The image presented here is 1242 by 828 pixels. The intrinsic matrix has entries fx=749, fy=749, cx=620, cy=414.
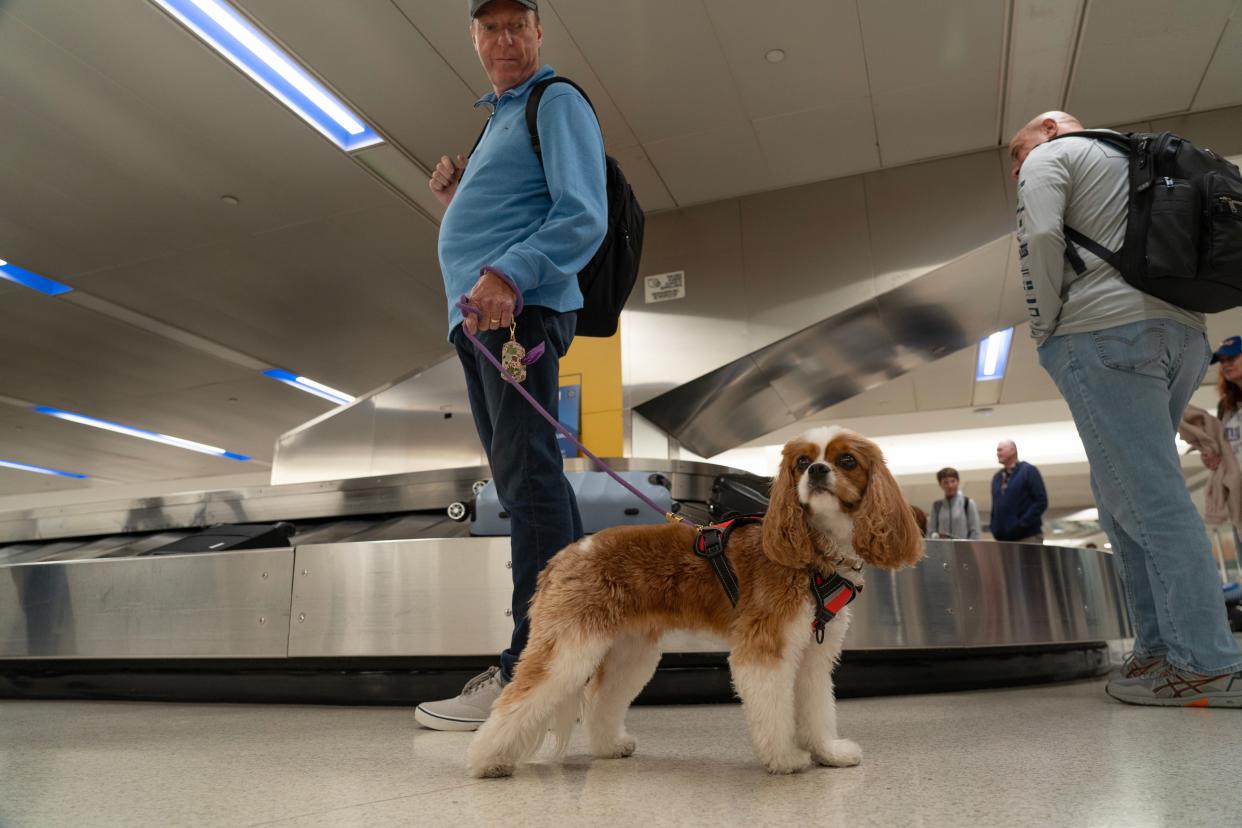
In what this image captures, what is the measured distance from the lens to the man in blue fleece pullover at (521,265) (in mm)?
2014

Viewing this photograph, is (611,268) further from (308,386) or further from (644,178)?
(308,386)

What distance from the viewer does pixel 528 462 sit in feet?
6.68

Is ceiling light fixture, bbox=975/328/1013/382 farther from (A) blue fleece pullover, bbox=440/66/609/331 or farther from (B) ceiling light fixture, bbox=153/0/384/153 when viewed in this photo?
(A) blue fleece pullover, bbox=440/66/609/331

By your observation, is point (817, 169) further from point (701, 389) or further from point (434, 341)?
point (434, 341)

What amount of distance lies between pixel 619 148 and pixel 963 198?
316 centimetres

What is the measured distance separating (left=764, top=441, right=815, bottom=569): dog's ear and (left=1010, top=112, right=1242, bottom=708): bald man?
1.48 metres

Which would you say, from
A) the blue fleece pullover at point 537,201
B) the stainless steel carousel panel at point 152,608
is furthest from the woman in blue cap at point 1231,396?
the stainless steel carousel panel at point 152,608

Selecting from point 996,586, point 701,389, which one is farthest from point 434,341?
point 996,586

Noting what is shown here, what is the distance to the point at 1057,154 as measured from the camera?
2.81m

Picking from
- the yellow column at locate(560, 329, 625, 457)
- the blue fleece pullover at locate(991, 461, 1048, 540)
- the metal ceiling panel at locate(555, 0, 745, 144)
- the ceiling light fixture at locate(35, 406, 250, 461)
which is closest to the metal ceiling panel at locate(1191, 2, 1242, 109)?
the blue fleece pullover at locate(991, 461, 1048, 540)

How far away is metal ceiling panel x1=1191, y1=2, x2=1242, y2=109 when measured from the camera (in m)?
5.52

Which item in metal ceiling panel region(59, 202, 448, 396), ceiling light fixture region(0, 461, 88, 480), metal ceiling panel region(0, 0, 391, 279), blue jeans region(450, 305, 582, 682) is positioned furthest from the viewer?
ceiling light fixture region(0, 461, 88, 480)

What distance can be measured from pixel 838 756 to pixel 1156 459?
5.43 ft

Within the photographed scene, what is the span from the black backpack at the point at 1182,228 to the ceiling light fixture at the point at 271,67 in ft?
18.1
